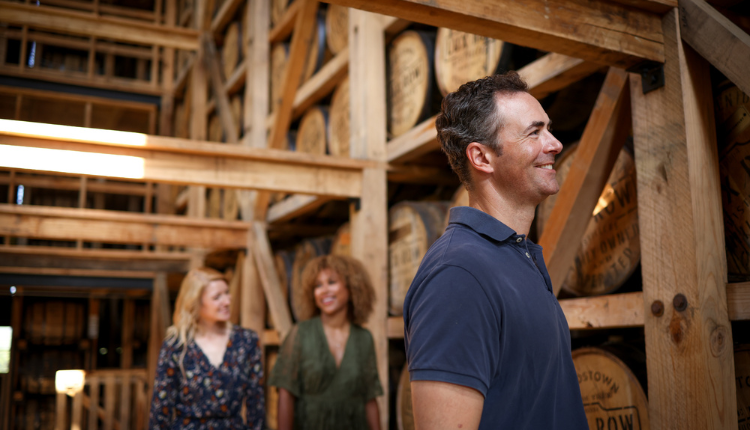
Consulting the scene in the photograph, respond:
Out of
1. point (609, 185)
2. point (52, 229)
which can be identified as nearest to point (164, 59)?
point (52, 229)

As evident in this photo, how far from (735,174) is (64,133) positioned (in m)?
2.91

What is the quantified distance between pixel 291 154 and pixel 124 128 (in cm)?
924

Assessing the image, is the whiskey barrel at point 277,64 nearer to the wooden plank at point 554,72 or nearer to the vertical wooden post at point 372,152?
the vertical wooden post at point 372,152

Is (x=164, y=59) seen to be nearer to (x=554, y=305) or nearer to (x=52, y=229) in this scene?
(x=52, y=229)

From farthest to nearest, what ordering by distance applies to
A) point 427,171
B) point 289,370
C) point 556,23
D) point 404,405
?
point 427,171 → point 404,405 → point 289,370 → point 556,23

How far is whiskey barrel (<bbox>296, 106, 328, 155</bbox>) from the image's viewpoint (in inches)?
202

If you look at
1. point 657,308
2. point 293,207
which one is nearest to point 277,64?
point 293,207

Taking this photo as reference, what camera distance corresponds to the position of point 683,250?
6.79 feet

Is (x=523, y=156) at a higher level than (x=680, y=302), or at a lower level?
higher

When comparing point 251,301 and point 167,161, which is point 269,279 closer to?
point 251,301

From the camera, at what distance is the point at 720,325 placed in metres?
2.02

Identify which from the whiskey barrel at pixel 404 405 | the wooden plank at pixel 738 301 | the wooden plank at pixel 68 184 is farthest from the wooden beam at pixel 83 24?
the wooden plank at pixel 738 301

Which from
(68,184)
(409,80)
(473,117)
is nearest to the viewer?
(473,117)

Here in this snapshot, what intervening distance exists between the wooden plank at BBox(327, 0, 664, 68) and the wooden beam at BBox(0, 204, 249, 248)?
395cm
